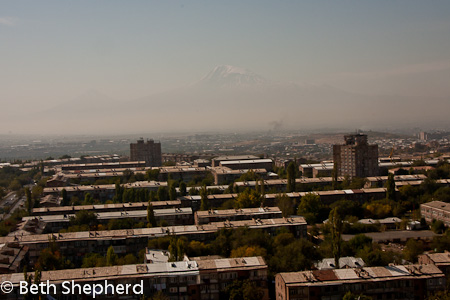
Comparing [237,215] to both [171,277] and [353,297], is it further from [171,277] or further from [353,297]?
[353,297]

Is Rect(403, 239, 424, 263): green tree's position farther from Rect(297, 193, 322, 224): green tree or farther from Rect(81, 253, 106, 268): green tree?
Rect(81, 253, 106, 268): green tree

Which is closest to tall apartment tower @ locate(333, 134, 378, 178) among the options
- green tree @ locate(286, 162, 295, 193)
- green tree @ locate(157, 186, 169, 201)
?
green tree @ locate(286, 162, 295, 193)

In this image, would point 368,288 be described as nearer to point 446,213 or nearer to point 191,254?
point 191,254

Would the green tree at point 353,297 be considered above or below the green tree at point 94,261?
above

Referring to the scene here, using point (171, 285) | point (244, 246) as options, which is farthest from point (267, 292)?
point (244, 246)

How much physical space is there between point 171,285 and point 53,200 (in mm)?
14440

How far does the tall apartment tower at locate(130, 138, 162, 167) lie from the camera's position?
43906 mm

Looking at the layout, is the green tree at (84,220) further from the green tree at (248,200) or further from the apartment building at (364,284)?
the apartment building at (364,284)

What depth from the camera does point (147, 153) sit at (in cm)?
4422

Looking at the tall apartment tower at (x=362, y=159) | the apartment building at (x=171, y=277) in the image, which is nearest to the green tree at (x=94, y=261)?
the apartment building at (x=171, y=277)

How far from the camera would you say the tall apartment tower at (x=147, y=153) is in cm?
4391

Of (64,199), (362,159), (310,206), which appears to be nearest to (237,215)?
(310,206)

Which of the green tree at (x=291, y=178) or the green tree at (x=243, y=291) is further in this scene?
the green tree at (x=291, y=178)

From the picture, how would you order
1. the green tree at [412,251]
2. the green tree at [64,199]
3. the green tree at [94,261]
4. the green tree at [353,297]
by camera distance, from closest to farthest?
the green tree at [353,297], the green tree at [94,261], the green tree at [412,251], the green tree at [64,199]
